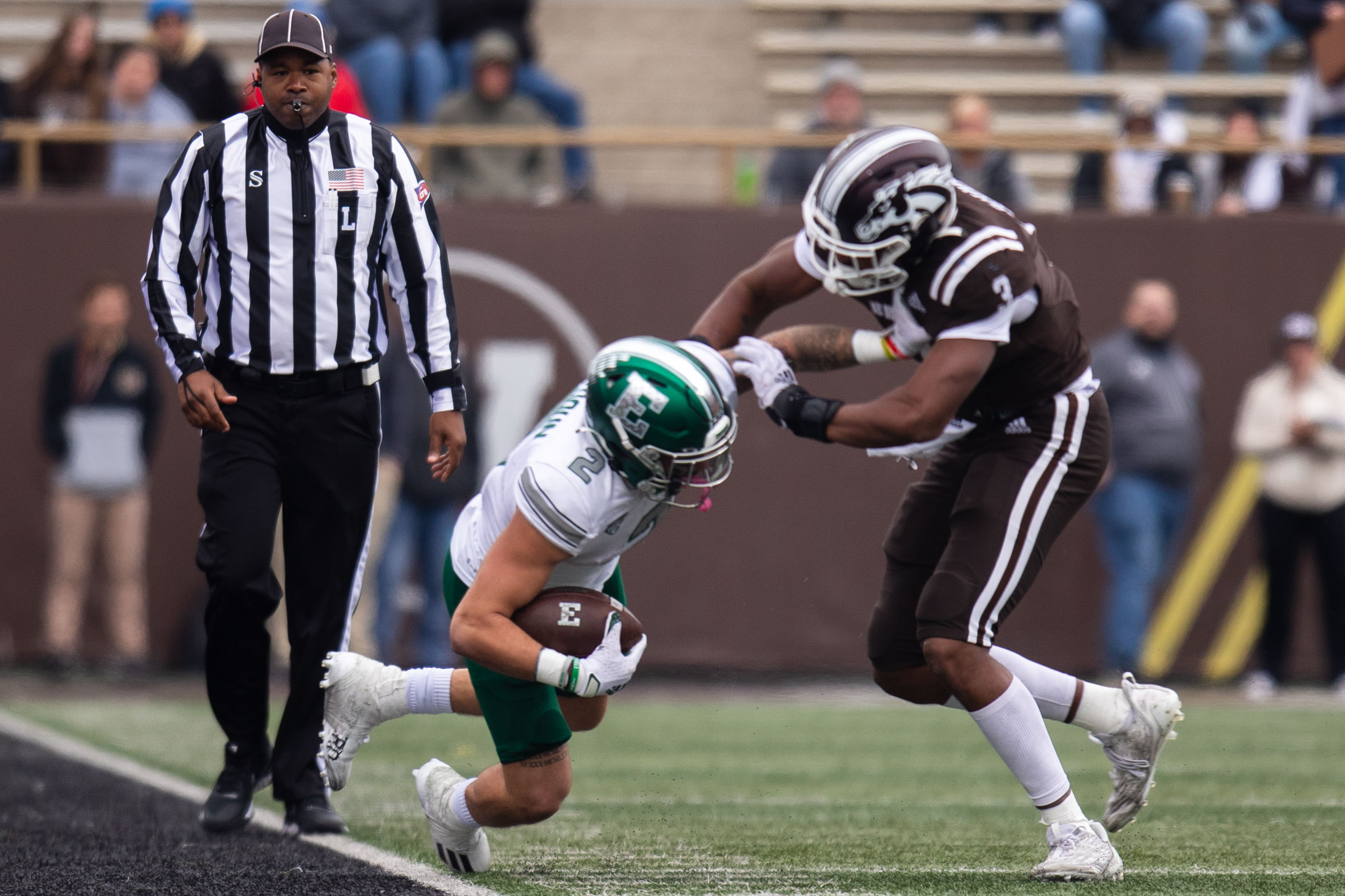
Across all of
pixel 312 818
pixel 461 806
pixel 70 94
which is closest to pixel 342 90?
pixel 70 94

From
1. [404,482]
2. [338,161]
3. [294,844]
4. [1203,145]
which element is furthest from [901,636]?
[1203,145]

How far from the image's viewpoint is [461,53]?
1120cm

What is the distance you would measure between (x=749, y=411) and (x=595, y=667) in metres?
5.66

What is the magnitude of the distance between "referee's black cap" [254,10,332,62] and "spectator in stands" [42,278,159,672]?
16.5 ft

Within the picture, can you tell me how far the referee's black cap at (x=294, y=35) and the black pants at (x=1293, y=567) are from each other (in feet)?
21.1

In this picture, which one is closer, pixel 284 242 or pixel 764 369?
pixel 764 369

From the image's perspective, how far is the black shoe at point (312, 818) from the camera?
4707 mm

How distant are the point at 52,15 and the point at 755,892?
10.4 metres

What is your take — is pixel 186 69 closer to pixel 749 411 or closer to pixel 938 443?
pixel 749 411

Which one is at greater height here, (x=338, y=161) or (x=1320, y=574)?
(x=338, y=161)

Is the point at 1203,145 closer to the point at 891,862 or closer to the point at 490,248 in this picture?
→ the point at 490,248

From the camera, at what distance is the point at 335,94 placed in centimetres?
931

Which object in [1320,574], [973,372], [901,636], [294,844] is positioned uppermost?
[973,372]

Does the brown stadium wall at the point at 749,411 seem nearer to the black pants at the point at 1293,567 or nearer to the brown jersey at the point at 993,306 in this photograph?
the black pants at the point at 1293,567
